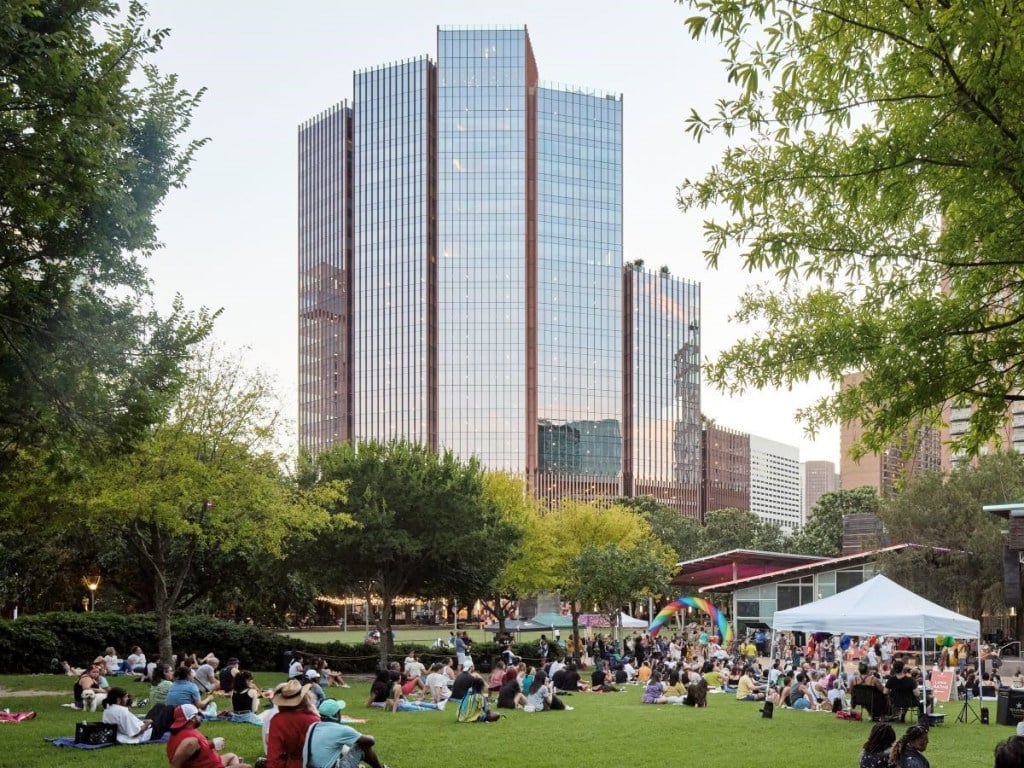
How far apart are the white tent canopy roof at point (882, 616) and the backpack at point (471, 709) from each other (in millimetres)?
7693

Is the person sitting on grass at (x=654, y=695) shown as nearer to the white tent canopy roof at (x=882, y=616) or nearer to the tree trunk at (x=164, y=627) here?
the white tent canopy roof at (x=882, y=616)

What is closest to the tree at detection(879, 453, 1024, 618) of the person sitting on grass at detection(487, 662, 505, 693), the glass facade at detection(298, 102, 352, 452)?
the person sitting on grass at detection(487, 662, 505, 693)

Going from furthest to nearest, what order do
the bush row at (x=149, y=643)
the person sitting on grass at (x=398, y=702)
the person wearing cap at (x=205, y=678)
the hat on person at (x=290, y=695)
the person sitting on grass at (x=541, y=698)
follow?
the bush row at (x=149, y=643) < the person sitting on grass at (x=541, y=698) < the person wearing cap at (x=205, y=678) < the person sitting on grass at (x=398, y=702) < the hat on person at (x=290, y=695)

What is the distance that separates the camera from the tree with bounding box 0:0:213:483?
11.7m

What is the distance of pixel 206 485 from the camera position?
90.7ft

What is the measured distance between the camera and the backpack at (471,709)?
20.8 metres

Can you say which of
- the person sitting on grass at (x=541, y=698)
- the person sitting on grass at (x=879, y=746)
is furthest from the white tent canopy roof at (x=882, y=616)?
the person sitting on grass at (x=879, y=746)

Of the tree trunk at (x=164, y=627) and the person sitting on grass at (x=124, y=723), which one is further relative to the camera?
the tree trunk at (x=164, y=627)

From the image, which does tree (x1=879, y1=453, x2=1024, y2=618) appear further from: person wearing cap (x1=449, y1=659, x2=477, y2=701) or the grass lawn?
person wearing cap (x1=449, y1=659, x2=477, y2=701)

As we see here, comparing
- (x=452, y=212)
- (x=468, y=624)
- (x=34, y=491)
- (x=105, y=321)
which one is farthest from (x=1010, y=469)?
(x=452, y=212)

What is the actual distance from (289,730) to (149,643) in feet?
83.6

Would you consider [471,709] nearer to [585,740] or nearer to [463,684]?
[463,684]

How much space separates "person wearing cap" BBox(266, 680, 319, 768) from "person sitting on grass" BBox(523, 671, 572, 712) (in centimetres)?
1315

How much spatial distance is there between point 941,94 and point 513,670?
19.8 m
